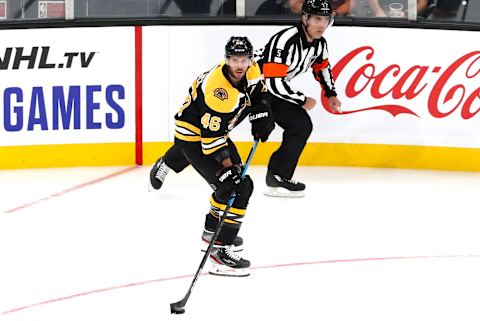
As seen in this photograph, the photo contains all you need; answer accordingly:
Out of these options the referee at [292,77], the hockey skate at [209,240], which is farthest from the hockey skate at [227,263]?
the referee at [292,77]

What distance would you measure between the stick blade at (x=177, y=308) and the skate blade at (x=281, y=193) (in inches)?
98.2

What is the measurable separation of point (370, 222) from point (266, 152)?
1650mm

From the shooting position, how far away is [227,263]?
5477 millimetres

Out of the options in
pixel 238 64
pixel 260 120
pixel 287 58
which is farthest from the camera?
pixel 287 58

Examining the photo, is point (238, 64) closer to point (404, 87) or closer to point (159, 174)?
point (159, 174)

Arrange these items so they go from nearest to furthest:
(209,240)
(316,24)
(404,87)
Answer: (209,240), (316,24), (404,87)

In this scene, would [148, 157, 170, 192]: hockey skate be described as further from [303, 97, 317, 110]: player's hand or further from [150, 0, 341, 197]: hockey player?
[303, 97, 317, 110]: player's hand

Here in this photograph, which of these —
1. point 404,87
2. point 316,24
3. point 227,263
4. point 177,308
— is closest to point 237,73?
point 227,263

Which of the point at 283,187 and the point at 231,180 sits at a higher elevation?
the point at 231,180

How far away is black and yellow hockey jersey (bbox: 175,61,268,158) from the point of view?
213 inches

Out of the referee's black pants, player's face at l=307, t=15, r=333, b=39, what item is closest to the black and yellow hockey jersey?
player's face at l=307, t=15, r=333, b=39

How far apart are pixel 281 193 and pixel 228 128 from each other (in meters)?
1.70

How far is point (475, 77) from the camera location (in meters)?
7.91

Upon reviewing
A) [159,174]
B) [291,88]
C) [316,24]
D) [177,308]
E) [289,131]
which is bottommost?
[159,174]
